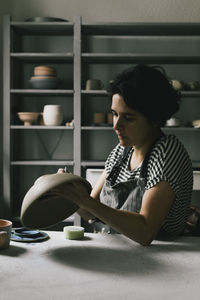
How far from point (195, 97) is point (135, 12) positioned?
1.03 meters

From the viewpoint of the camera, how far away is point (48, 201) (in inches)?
49.2

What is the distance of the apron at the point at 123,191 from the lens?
1.53 meters

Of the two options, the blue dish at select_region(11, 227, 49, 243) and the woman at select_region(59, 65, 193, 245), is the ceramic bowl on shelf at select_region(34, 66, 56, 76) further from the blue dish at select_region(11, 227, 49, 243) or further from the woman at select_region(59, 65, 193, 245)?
the blue dish at select_region(11, 227, 49, 243)

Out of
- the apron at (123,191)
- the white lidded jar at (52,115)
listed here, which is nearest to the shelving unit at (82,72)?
the white lidded jar at (52,115)

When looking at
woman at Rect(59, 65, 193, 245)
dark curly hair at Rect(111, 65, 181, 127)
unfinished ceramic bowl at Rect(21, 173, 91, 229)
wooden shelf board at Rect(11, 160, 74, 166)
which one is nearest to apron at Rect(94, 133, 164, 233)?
woman at Rect(59, 65, 193, 245)

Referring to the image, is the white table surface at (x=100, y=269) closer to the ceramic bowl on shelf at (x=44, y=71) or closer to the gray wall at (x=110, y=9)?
the ceramic bowl on shelf at (x=44, y=71)

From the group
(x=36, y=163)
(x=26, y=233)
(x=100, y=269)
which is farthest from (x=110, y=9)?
(x=100, y=269)

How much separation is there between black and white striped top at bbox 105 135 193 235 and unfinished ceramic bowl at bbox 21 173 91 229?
1.03 feet

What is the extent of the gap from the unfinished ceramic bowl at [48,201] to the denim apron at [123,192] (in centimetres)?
32

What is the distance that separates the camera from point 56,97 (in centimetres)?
381

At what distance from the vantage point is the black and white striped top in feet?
4.58

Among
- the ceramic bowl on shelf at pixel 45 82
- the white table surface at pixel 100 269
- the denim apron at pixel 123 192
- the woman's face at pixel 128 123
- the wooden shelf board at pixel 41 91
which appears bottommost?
the white table surface at pixel 100 269

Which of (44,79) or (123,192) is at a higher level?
(44,79)

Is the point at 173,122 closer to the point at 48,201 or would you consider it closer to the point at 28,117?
the point at 28,117
